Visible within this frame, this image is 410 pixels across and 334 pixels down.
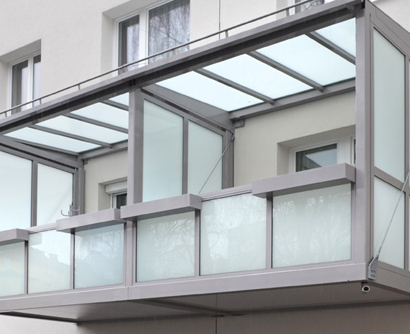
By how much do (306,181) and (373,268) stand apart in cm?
113

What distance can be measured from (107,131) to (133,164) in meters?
2.87

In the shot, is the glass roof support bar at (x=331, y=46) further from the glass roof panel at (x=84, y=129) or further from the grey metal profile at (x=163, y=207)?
the glass roof panel at (x=84, y=129)

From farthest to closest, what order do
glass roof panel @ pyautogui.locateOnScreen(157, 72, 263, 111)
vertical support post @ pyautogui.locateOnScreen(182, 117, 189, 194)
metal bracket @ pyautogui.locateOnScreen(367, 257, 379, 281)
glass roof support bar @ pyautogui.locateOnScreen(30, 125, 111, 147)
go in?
glass roof support bar @ pyautogui.locateOnScreen(30, 125, 111, 147) < vertical support post @ pyautogui.locateOnScreen(182, 117, 189, 194) < glass roof panel @ pyautogui.locateOnScreen(157, 72, 263, 111) < metal bracket @ pyautogui.locateOnScreen(367, 257, 379, 281)

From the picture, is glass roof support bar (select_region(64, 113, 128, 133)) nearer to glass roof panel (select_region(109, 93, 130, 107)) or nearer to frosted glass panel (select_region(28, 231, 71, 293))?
glass roof panel (select_region(109, 93, 130, 107))

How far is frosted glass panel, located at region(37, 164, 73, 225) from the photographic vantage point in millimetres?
14984

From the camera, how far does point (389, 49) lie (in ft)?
31.5

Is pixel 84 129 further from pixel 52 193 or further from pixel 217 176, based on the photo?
pixel 217 176

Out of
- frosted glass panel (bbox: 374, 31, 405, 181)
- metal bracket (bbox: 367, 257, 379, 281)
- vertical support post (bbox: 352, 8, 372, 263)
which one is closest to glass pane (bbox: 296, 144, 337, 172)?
frosted glass panel (bbox: 374, 31, 405, 181)

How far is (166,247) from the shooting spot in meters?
10.7

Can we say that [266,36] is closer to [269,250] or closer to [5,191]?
[269,250]

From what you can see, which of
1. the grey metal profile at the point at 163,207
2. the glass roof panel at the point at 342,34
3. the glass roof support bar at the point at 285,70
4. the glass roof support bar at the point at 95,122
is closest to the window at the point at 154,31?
A: the glass roof support bar at the point at 95,122

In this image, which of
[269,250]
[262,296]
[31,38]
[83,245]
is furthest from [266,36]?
[31,38]

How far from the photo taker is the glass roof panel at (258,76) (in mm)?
11164

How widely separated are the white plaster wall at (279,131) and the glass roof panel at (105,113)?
5.65 feet
